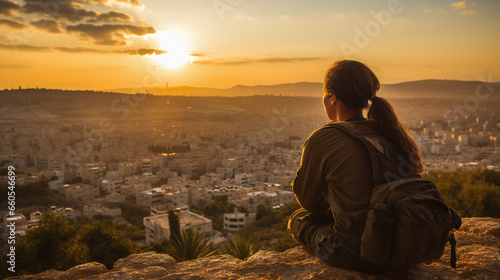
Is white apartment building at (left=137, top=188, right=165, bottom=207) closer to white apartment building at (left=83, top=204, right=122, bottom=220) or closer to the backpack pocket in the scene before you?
white apartment building at (left=83, top=204, right=122, bottom=220)

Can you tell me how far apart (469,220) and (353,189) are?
195 cm

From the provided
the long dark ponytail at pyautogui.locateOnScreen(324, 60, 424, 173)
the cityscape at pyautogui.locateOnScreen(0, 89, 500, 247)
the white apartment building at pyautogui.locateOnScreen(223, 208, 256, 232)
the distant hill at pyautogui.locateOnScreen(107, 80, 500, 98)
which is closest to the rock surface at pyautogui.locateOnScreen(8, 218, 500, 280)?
the long dark ponytail at pyautogui.locateOnScreen(324, 60, 424, 173)

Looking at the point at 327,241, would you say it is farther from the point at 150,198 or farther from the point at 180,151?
the point at 180,151

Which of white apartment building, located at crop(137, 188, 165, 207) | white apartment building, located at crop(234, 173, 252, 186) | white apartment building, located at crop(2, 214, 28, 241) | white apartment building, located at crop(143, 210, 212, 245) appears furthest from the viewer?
white apartment building, located at crop(234, 173, 252, 186)

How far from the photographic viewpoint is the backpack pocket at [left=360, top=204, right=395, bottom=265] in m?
1.20

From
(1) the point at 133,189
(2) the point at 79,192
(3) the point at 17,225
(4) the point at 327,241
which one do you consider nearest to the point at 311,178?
(4) the point at 327,241

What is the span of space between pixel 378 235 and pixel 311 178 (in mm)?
361

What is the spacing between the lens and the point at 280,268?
1785 mm

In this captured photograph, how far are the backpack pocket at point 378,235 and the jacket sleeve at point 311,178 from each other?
10.5 inches

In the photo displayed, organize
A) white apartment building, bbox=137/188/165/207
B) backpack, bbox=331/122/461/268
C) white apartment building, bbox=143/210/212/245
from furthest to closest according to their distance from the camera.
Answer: white apartment building, bbox=137/188/165/207 → white apartment building, bbox=143/210/212/245 → backpack, bbox=331/122/461/268

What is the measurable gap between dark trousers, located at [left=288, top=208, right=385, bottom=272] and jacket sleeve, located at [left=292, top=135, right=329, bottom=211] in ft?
0.30

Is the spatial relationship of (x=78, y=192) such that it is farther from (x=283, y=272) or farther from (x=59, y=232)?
(x=283, y=272)

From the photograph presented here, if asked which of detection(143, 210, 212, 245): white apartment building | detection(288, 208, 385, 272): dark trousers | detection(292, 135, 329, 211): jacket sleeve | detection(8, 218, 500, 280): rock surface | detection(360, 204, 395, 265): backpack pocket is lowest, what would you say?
detection(143, 210, 212, 245): white apartment building

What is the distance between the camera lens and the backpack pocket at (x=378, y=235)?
1200mm
